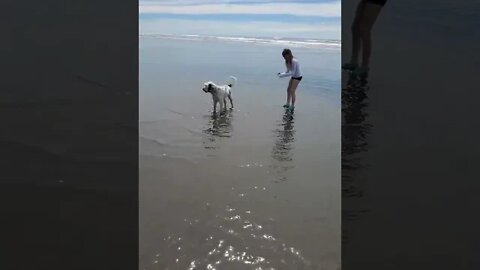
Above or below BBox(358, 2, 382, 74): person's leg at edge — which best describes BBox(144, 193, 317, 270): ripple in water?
below

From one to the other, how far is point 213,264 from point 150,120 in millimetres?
3943

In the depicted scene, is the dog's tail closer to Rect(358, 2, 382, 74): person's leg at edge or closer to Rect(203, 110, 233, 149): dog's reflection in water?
Rect(203, 110, 233, 149): dog's reflection in water

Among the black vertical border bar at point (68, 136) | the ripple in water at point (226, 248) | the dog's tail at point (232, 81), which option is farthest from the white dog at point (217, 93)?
the ripple in water at point (226, 248)

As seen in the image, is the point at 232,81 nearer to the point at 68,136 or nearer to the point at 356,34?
the point at 356,34

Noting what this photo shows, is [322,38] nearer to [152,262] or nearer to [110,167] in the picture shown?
[110,167]

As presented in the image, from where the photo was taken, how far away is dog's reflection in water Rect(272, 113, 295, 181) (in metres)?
4.93

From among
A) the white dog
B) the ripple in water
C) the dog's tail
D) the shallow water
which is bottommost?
the ripple in water

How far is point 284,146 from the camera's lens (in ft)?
18.9

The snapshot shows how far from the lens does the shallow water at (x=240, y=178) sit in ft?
10.7

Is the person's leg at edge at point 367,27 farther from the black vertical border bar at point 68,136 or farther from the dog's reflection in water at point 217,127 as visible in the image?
the black vertical border bar at point 68,136

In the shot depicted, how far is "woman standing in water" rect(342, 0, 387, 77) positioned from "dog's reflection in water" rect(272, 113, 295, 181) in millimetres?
1231

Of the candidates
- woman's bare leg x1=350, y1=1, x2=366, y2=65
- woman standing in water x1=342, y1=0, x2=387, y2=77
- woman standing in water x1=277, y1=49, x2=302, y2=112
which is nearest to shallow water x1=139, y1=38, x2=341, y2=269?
woman standing in water x1=277, y1=49, x2=302, y2=112

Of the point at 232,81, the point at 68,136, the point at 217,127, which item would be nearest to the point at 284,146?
the point at 217,127

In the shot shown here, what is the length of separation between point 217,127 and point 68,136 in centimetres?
229
